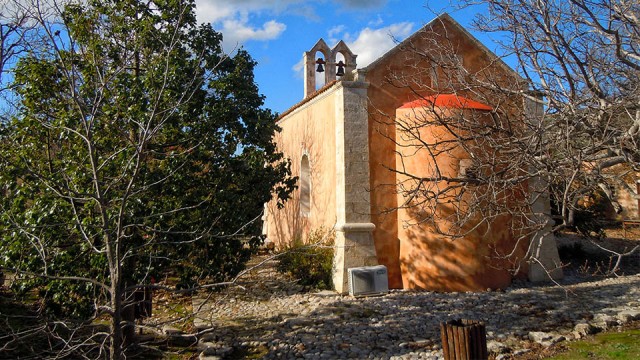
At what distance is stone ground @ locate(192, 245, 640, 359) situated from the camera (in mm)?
7453

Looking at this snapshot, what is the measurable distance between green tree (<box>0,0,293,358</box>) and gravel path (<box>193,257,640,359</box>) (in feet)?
4.61

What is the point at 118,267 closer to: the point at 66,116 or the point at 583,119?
the point at 66,116

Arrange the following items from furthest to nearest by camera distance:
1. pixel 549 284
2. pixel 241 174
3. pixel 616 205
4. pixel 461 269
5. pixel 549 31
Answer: pixel 549 284 < pixel 461 269 < pixel 241 174 < pixel 549 31 < pixel 616 205

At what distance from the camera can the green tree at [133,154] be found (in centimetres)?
611

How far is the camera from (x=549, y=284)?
37.7 ft

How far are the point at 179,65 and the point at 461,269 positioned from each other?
23.7 feet

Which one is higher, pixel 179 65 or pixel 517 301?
pixel 179 65

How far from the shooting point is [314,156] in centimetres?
1330

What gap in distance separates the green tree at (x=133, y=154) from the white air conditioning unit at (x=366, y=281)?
2.82 meters

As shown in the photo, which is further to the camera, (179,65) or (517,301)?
(517,301)

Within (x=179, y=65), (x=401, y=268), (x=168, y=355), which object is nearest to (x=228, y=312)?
(x=168, y=355)

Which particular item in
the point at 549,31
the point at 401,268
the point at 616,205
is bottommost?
the point at 401,268

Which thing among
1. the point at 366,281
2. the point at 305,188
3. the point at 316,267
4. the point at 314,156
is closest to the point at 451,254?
the point at 366,281

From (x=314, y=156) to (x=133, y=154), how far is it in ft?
25.1
